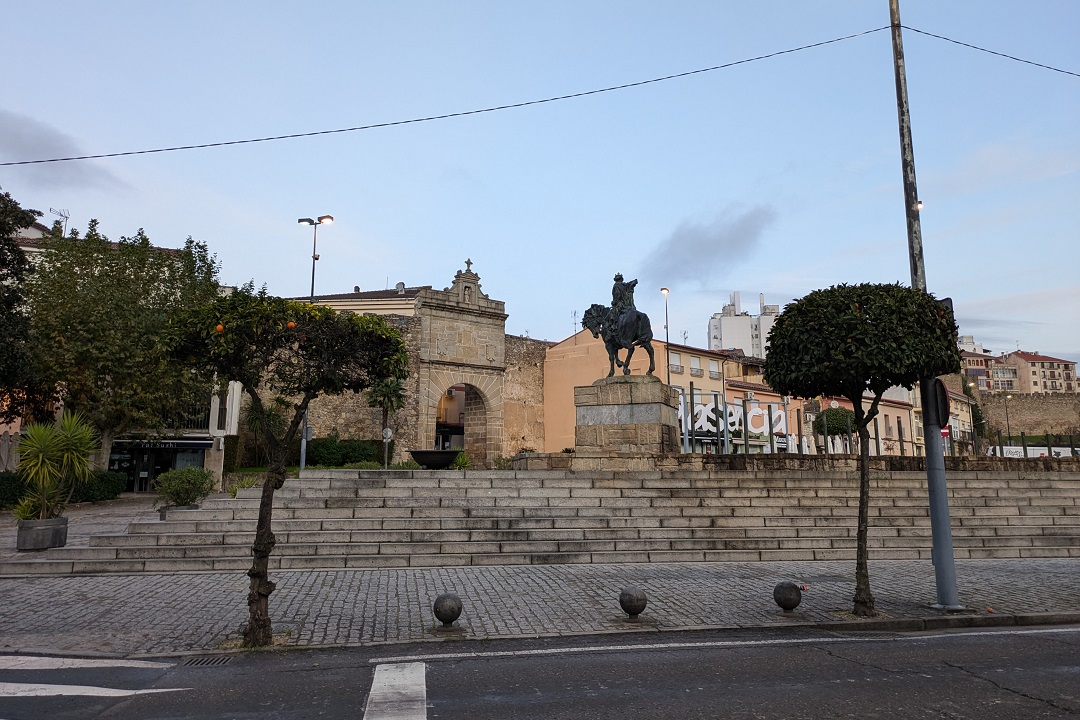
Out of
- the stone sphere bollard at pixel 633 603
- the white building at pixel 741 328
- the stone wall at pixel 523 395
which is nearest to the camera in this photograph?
A: the stone sphere bollard at pixel 633 603

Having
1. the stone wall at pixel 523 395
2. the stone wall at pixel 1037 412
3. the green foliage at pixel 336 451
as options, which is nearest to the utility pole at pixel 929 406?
the green foliage at pixel 336 451

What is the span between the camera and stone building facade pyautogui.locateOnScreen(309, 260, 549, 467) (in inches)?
1666

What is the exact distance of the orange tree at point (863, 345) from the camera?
8.05 meters

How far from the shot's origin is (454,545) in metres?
11.8

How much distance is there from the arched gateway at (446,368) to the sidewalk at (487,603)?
1212 inches

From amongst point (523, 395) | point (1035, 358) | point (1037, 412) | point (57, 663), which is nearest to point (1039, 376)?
point (1035, 358)

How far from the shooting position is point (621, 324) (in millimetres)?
19047

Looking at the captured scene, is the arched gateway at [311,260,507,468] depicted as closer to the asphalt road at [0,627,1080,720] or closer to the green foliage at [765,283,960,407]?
the green foliage at [765,283,960,407]

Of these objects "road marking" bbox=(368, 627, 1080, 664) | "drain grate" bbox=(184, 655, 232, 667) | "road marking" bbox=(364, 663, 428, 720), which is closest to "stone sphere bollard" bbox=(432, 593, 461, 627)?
"road marking" bbox=(368, 627, 1080, 664)

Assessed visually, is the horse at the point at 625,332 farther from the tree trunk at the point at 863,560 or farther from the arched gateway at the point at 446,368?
the arched gateway at the point at 446,368

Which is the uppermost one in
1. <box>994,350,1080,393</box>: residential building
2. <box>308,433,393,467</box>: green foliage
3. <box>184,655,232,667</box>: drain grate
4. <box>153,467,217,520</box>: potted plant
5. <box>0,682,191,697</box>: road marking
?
<box>994,350,1080,393</box>: residential building

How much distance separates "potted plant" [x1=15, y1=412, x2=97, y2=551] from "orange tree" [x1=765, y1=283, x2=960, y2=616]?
12.1m

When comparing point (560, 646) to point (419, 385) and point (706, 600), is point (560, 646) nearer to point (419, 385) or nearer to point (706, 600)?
point (706, 600)

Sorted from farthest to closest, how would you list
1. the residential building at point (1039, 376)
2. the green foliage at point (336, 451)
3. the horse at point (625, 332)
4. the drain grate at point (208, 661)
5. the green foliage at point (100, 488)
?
the residential building at point (1039, 376), the green foliage at point (336, 451), the green foliage at point (100, 488), the horse at point (625, 332), the drain grate at point (208, 661)
